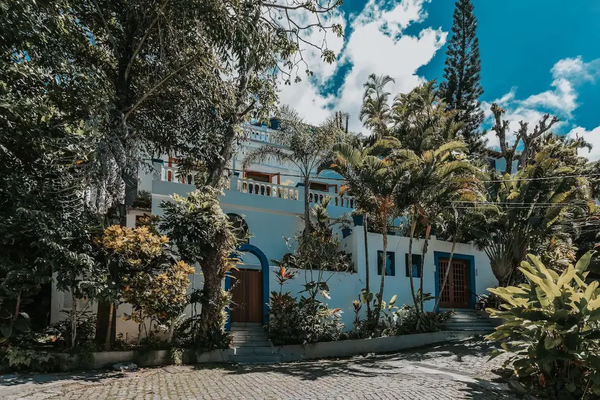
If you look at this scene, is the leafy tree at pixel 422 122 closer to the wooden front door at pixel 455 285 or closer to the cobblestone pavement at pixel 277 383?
the wooden front door at pixel 455 285

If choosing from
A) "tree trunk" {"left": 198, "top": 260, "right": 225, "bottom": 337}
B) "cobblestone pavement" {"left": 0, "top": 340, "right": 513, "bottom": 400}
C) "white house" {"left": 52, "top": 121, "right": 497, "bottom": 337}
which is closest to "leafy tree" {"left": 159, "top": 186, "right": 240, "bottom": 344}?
"tree trunk" {"left": 198, "top": 260, "right": 225, "bottom": 337}

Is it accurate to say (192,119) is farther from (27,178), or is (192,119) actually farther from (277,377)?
(277,377)

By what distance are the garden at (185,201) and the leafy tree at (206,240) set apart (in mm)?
46

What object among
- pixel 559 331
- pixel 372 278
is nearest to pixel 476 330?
pixel 372 278

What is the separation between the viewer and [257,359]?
38.7 feet

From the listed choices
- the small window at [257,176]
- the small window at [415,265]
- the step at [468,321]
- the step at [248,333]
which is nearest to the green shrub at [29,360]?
the step at [248,333]

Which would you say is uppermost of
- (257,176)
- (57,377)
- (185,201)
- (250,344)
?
(257,176)

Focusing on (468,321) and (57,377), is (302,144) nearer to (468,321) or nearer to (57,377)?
(468,321)

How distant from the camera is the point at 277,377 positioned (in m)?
8.84

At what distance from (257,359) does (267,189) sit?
242 inches

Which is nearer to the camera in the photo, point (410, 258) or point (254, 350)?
point (254, 350)

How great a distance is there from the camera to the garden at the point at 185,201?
27.8ft

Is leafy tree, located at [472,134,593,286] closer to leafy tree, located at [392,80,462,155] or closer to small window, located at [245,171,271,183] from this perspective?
leafy tree, located at [392,80,462,155]

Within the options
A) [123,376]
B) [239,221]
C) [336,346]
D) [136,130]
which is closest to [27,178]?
[136,130]
